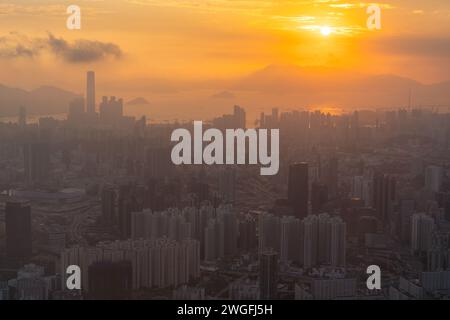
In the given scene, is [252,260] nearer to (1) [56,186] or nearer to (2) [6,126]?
(1) [56,186]

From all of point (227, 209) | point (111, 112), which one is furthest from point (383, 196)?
point (111, 112)

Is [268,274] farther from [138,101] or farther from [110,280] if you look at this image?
[138,101]

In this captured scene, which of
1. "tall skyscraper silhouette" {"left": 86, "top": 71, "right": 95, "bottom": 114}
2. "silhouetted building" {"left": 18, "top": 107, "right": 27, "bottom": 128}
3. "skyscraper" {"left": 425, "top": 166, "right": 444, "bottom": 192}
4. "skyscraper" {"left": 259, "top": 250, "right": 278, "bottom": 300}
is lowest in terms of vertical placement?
"skyscraper" {"left": 259, "top": 250, "right": 278, "bottom": 300}

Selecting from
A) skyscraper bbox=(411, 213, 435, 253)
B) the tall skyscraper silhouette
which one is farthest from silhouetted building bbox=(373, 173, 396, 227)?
the tall skyscraper silhouette

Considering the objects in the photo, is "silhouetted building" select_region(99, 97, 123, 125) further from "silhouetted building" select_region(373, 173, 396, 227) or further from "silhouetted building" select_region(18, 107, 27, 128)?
"silhouetted building" select_region(373, 173, 396, 227)

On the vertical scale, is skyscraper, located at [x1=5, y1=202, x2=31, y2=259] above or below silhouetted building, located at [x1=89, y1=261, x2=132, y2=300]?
above

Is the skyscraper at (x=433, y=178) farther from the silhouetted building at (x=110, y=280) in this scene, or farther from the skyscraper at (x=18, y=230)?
the skyscraper at (x=18, y=230)
